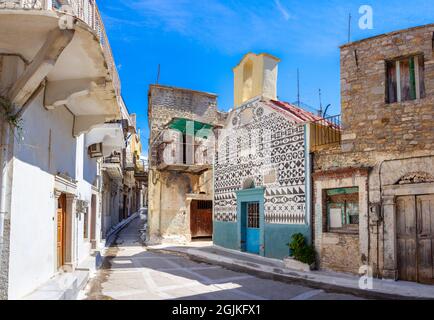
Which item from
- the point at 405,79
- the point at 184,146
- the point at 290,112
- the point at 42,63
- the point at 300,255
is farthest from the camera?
the point at 184,146

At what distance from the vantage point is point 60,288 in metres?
5.87

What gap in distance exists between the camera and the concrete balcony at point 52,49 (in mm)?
4125

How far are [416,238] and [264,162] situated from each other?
5.58 m

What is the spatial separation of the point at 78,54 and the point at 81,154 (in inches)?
197

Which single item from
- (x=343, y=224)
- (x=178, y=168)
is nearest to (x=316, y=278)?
(x=343, y=224)

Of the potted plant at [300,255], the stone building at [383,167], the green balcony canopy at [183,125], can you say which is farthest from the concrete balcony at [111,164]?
the stone building at [383,167]

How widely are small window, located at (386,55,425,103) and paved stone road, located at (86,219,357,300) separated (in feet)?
15.9

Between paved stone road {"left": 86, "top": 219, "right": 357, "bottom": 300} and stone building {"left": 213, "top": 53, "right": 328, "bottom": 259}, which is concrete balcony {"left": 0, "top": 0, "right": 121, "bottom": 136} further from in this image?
stone building {"left": 213, "top": 53, "right": 328, "bottom": 259}

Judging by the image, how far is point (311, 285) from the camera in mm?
9336

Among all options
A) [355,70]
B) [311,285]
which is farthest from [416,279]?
[355,70]

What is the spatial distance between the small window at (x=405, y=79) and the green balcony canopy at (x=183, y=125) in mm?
11805

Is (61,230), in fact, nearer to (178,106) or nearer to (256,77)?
(256,77)

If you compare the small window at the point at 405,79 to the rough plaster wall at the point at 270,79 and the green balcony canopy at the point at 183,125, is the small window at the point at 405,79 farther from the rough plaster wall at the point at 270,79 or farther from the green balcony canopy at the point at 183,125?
the green balcony canopy at the point at 183,125

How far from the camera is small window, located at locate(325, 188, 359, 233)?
391 inches
